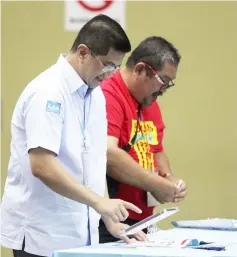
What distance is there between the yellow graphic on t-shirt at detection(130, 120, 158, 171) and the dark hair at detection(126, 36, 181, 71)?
0.85ft

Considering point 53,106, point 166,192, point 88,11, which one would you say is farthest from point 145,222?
point 88,11

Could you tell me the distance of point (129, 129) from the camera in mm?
2605

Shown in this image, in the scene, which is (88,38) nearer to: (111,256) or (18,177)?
(18,177)

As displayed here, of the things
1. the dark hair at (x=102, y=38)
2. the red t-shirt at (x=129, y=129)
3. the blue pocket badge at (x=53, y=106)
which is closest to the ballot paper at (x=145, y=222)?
the blue pocket badge at (x=53, y=106)

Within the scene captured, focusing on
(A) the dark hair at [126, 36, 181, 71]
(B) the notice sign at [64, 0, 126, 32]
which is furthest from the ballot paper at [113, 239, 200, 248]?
(B) the notice sign at [64, 0, 126, 32]

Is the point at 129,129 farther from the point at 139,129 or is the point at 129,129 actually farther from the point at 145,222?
the point at 145,222

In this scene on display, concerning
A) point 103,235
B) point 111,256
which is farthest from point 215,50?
point 111,256

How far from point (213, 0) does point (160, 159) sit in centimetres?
133

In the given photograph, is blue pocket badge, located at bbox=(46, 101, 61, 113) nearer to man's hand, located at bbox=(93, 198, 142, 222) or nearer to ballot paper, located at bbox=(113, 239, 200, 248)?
man's hand, located at bbox=(93, 198, 142, 222)

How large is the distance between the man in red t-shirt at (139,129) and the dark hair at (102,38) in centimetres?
55

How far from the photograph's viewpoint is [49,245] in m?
1.96

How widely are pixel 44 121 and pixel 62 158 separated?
160 mm

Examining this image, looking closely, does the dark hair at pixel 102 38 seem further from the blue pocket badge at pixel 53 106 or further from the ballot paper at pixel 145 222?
the ballot paper at pixel 145 222

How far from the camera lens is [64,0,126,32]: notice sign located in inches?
147
